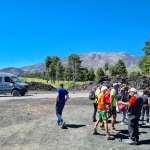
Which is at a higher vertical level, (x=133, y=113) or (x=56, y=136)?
(x=133, y=113)

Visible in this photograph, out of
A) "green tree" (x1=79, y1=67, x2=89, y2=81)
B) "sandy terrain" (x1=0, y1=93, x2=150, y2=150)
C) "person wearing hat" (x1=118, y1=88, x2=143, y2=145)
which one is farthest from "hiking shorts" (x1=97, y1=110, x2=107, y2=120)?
"green tree" (x1=79, y1=67, x2=89, y2=81)

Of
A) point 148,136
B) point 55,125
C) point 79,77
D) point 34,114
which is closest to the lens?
point 148,136

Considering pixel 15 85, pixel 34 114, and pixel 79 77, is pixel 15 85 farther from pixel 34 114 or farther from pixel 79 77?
pixel 79 77

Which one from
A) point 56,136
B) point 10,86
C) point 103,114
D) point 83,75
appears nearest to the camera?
point 103,114

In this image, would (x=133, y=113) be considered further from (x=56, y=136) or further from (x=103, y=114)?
(x=56, y=136)

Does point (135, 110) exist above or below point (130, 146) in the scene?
above

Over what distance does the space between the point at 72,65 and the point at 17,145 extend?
117 metres

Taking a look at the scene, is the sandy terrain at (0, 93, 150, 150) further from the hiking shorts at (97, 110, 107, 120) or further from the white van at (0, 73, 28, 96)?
the white van at (0, 73, 28, 96)

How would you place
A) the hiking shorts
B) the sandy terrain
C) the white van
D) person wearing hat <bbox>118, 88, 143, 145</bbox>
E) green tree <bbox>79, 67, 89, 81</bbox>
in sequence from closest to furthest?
the sandy terrain, person wearing hat <bbox>118, 88, 143, 145</bbox>, the hiking shorts, the white van, green tree <bbox>79, 67, 89, 81</bbox>

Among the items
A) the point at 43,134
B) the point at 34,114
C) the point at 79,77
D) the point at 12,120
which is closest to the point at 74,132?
the point at 43,134

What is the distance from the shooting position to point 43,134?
14367 mm

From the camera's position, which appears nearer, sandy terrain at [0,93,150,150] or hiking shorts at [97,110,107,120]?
sandy terrain at [0,93,150,150]

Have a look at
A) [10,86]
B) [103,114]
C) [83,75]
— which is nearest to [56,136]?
[103,114]

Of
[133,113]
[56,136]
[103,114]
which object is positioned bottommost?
[56,136]
